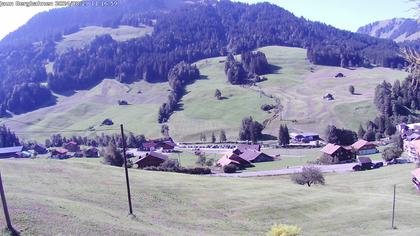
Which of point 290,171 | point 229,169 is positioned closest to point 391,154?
point 290,171

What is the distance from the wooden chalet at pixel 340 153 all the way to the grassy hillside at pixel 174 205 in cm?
5078

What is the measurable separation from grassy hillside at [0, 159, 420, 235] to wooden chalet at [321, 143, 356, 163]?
50783mm

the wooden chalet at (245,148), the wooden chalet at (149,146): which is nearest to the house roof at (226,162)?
the wooden chalet at (245,148)

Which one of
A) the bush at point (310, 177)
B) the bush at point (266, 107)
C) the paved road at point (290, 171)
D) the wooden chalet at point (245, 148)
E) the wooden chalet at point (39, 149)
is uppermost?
the bush at point (310, 177)

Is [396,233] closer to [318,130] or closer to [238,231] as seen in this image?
[238,231]

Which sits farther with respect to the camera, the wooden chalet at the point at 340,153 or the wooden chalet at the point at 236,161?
the wooden chalet at the point at 340,153

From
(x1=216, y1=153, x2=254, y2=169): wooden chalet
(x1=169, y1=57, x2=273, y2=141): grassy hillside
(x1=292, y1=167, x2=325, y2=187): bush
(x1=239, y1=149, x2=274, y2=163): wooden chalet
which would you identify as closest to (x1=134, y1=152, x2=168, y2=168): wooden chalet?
(x1=216, y1=153, x2=254, y2=169): wooden chalet

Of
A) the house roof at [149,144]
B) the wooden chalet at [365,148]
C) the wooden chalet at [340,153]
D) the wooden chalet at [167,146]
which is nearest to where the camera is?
the wooden chalet at [340,153]

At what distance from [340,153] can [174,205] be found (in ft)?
270

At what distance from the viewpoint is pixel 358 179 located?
84.3m

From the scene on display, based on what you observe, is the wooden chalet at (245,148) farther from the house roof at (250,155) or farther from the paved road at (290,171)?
the paved road at (290,171)

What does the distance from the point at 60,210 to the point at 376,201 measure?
41.0 metres

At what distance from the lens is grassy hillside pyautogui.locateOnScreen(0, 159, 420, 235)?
33.5m

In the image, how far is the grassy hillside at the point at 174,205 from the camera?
33.5m
